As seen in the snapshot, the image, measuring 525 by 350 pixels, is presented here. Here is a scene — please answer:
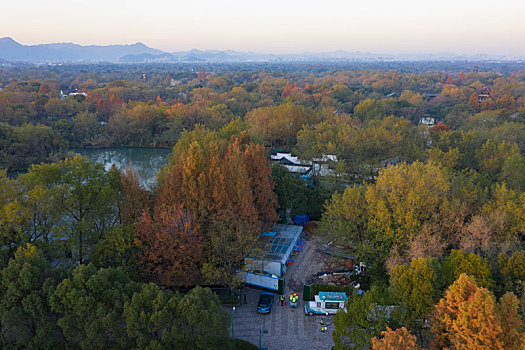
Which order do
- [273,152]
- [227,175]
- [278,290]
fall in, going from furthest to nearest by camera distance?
[273,152] → [227,175] → [278,290]

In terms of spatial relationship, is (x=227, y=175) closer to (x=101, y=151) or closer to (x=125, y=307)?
(x=125, y=307)

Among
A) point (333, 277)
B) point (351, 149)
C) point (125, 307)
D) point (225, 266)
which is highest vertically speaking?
point (351, 149)

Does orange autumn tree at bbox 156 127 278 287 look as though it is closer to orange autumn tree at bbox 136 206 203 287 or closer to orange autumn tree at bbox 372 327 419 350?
orange autumn tree at bbox 136 206 203 287

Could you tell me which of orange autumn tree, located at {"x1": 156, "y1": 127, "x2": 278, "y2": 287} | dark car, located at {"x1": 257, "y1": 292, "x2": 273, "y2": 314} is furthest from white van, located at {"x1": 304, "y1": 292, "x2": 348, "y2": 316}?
orange autumn tree, located at {"x1": 156, "y1": 127, "x2": 278, "y2": 287}

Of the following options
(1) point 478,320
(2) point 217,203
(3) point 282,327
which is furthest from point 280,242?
(1) point 478,320

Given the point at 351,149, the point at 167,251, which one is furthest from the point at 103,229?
the point at 351,149

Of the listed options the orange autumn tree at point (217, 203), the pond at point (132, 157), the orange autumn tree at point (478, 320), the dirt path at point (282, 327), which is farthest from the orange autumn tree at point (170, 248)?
the pond at point (132, 157)
